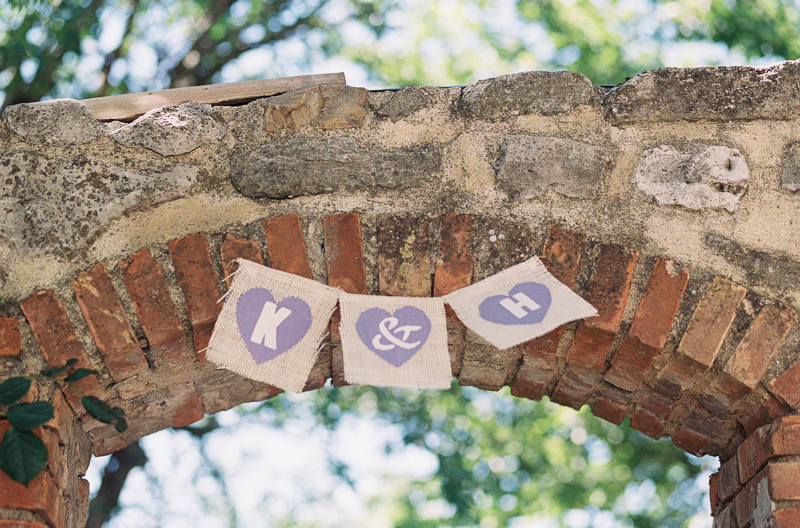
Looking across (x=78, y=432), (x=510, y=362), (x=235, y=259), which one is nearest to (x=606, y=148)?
(x=510, y=362)

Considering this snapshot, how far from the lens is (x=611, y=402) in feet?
5.93

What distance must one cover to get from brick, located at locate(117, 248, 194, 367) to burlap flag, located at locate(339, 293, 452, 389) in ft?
1.21

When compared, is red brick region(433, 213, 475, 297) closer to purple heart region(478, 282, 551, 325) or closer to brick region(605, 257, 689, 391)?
purple heart region(478, 282, 551, 325)

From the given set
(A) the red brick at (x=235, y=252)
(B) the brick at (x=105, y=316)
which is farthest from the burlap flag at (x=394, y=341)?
(B) the brick at (x=105, y=316)

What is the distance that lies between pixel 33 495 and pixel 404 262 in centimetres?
88

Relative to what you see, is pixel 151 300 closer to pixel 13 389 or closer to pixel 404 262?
pixel 13 389

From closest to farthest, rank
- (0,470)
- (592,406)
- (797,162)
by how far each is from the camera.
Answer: (0,470) → (797,162) → (592,406)

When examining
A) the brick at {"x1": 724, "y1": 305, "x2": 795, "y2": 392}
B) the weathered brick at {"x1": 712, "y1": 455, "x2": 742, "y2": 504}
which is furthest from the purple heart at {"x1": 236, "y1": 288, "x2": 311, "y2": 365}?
the weathered brick at {"x1": 712, "y1": 455, "x2": 742, "y2": 504}

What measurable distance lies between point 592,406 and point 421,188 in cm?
75

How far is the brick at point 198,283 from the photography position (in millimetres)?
1533

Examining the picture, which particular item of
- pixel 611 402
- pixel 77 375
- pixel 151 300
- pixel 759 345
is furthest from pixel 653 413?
pixel 77 375

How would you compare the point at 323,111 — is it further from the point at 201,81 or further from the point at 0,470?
the point at 201,81

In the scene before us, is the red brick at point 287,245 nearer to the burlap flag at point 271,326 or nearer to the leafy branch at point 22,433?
the burlap flag at point 271,326

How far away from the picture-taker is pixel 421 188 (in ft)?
5.41
